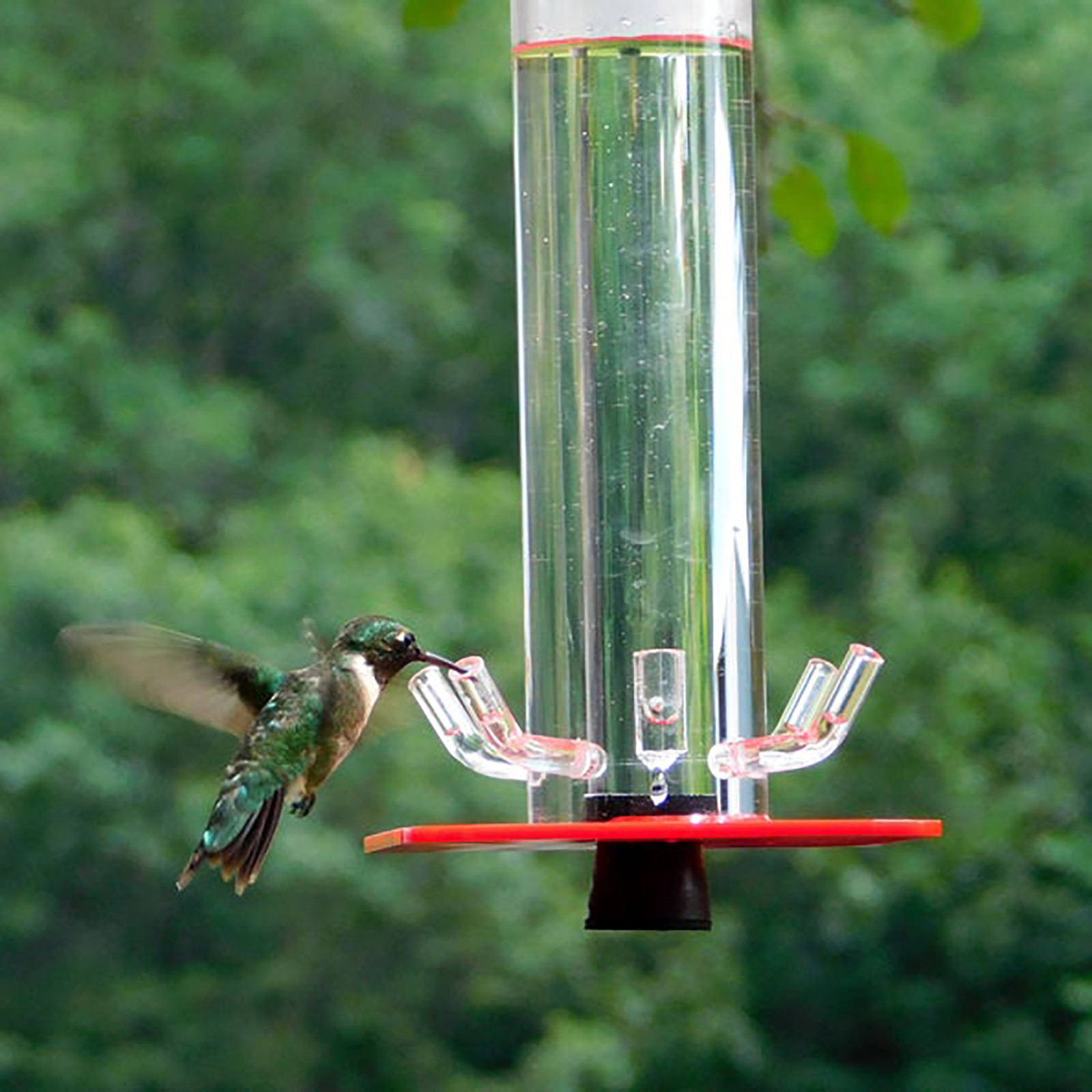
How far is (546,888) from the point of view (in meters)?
17.4

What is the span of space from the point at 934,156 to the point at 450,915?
7.43 metres

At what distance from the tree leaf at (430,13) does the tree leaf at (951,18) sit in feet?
1.53

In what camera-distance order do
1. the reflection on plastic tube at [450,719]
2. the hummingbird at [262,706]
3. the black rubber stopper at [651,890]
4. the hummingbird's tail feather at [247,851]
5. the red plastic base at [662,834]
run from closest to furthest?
the red plastic base at [662,834], the black rubber stopper at [651,890], the reflection on plastic tube at [450,719], the hummingbird's tail feather at [247,851], the hummingbird at [262,706]

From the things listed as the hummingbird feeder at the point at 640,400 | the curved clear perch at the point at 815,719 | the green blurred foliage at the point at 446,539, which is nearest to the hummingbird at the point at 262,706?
the hummingbird feeder at the point at 640,400

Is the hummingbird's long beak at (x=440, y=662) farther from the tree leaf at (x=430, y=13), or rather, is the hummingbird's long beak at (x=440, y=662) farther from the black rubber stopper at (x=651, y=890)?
the tree leaf at (x=430, y=13)

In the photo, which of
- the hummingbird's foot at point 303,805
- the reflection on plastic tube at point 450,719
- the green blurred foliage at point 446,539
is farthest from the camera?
the green blurred foliage at point 446,539

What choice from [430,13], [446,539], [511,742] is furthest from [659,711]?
[446,539]

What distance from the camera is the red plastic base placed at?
103 inches

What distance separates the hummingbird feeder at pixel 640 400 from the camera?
10.2 ft

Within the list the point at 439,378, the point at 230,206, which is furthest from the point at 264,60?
the point at 439,378

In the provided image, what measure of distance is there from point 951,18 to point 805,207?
303mm

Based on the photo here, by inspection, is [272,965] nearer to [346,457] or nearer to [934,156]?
[346,457]

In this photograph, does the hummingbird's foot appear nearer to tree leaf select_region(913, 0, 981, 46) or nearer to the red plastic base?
the red plastic base

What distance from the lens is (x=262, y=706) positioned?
146 inches
